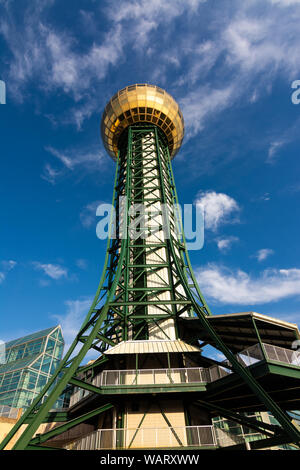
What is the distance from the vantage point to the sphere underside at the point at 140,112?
105 feet

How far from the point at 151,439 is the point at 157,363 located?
15.4 ft

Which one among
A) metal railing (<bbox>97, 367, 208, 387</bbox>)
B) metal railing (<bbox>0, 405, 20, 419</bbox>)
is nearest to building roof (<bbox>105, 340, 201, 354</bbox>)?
metal railing (<bbox>97, 367, 208, 387</bbox>)

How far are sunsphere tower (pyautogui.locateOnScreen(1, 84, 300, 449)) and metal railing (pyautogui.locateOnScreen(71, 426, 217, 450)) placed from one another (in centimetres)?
6

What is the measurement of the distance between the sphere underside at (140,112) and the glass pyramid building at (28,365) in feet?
103

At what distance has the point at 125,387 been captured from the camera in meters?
15.1

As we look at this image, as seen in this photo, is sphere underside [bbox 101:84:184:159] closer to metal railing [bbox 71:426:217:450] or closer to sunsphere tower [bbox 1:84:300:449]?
sunsphere tower [bbox 1:84:300:449]

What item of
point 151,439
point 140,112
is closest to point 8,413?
point 151,439

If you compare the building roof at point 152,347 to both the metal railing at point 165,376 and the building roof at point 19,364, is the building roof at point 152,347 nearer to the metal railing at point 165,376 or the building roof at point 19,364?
the metal railing at point 165,376

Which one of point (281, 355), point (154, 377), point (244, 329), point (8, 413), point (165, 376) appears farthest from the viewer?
point (8, 413)

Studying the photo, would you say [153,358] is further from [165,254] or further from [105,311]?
[165,254]

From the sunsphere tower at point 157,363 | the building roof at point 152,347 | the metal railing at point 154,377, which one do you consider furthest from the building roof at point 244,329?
the metal railing at point 154,377

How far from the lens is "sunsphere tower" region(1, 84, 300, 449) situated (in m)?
13.8

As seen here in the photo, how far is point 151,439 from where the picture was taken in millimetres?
14383

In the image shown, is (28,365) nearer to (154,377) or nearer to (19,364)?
(19,364)
